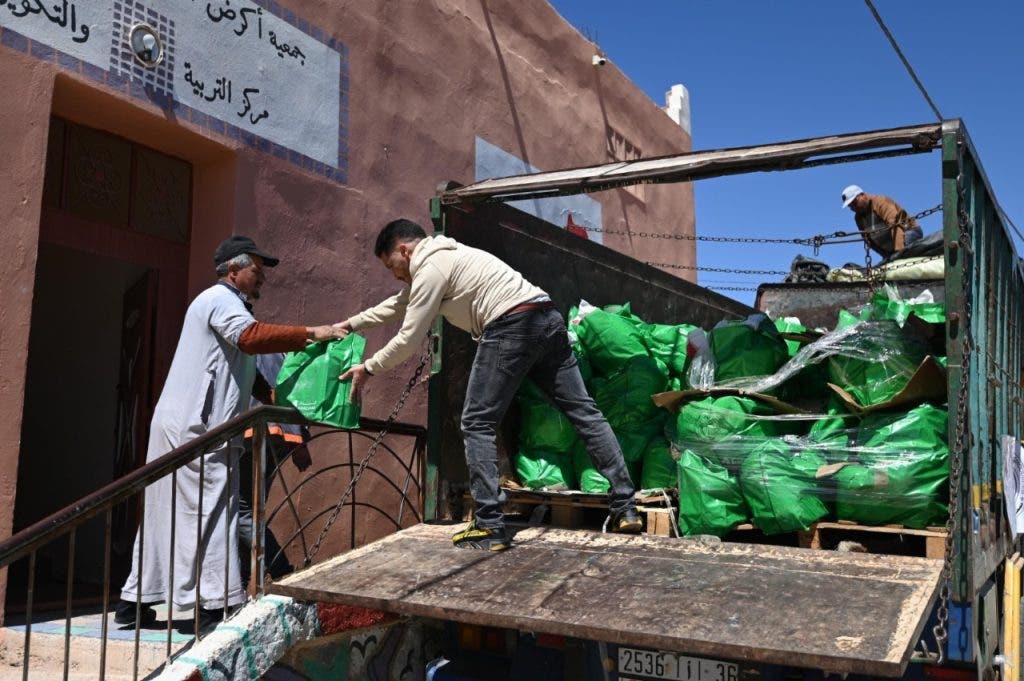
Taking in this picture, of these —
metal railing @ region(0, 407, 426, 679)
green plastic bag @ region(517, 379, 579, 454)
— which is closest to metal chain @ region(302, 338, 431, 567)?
metal railing @ region(0, 407, 426, 679)

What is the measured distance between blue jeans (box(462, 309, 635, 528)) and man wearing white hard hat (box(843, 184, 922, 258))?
462 cm

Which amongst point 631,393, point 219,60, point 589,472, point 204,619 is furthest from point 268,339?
point 219,60

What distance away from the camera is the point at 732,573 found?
10.9ft

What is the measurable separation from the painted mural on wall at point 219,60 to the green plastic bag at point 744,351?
3149 millimetres

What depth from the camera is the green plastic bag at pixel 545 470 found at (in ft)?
15.0

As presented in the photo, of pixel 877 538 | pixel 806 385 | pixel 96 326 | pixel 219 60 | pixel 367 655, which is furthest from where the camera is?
pixel 96 326

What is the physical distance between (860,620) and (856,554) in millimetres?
773

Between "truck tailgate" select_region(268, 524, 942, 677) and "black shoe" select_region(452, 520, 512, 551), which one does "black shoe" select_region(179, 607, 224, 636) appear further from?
"black shoe" select_region(452, 520, 512, 551)

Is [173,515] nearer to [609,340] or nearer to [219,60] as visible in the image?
[609,340]

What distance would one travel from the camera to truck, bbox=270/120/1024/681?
2863mm

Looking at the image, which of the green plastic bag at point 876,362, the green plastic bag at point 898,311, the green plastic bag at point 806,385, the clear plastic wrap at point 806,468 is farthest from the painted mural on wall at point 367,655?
the green plastic bag at point 898,311

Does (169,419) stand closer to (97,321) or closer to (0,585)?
(0,585)

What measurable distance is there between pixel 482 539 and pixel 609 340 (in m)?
1.44

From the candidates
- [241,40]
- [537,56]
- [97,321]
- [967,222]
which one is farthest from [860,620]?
[537,56]
